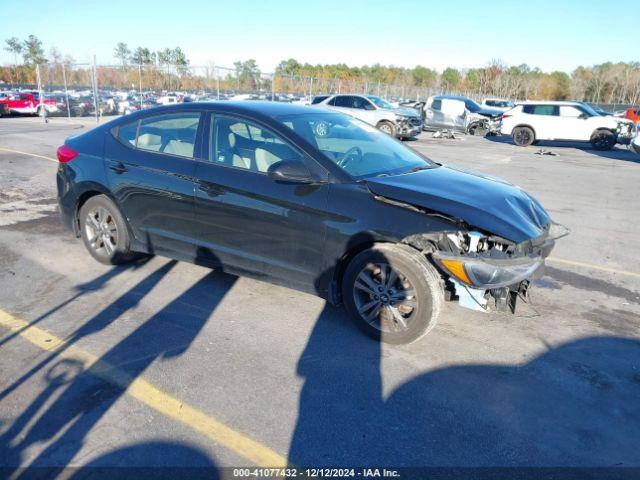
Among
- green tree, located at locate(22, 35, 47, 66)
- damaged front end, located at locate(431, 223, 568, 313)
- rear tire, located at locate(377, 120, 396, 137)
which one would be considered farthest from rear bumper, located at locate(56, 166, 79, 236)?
green tree, located at locate(22, 35, 47, 66)

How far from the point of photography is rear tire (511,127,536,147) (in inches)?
778

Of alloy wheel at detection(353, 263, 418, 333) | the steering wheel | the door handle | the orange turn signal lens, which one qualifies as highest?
the steering wheel

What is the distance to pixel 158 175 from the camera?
4.40m

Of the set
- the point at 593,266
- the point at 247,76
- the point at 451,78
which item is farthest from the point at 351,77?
the point at 593,266

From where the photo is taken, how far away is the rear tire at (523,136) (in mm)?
19750

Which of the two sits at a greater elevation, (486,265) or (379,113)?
(379,113)

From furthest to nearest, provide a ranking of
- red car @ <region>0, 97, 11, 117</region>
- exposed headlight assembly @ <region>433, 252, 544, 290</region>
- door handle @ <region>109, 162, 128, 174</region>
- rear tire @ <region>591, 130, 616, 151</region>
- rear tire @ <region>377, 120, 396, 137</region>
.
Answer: red car @ <region>0, 97, 11, 117</region> < rear tire @ <region>377, 120, 396, 137</region> < rear tire @ <region>591, 130, 616, 151</region> < door handle @ <region>109, 162, 128, 174</region> < exposed headlight assembly @ <region>433, 252, 544, 290</region>

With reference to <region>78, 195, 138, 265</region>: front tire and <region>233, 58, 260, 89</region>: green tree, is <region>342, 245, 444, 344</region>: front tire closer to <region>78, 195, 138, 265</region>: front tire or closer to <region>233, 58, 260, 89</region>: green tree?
<region>78, 195, 138, 265</region>: front tire

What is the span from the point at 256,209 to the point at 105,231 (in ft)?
6.46

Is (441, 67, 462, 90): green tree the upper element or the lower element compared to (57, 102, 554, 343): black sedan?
upper

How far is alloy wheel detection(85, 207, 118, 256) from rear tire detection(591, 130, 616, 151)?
767 inches

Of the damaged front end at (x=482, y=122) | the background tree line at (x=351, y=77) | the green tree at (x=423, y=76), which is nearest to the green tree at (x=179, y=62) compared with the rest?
the background tree line at (x=351, y=77)

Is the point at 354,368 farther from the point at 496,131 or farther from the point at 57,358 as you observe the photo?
the point at 496,131

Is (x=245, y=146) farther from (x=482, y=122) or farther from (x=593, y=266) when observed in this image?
(x=482, y=122)
